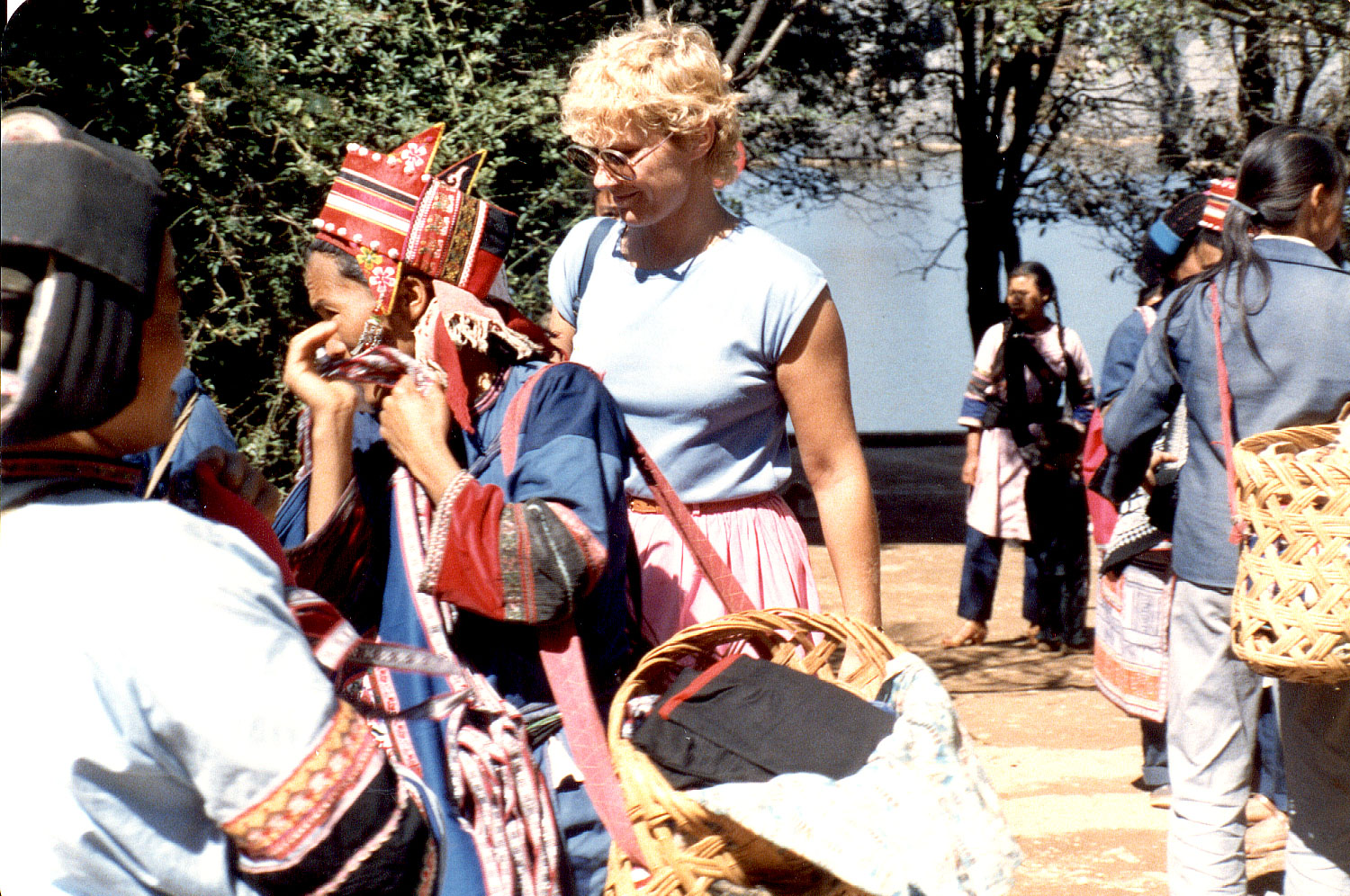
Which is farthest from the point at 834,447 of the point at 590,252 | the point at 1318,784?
the point at 1318,784

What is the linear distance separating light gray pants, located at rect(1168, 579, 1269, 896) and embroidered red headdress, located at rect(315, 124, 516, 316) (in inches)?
80.5

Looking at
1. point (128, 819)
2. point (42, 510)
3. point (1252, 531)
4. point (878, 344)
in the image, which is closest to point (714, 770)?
point (128, 819)

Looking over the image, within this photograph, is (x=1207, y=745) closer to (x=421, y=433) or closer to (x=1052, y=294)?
(x=421, y=433)

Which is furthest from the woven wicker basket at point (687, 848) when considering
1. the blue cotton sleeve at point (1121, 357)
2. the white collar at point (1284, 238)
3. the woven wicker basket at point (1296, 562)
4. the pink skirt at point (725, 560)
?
the blue cotton sleeve at point (1121, 357)

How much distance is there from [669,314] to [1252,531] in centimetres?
137

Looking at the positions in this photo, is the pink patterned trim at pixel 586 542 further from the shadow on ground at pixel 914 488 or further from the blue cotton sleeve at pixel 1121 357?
the shadow on ground at pixel 914 488

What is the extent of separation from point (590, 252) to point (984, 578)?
16.0 feet

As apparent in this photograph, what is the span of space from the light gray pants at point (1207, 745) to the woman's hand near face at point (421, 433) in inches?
83.9

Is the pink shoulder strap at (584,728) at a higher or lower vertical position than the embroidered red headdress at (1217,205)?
lower

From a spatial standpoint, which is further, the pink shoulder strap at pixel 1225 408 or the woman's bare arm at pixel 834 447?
the pink shoulder strap at pixel 1225 408

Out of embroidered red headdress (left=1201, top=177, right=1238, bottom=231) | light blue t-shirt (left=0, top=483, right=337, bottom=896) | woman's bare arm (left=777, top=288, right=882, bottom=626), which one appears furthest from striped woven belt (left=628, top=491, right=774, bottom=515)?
embroidered red headdress (left=1201, top=177, right=1238, bottom=231)

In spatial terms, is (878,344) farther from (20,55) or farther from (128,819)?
(128,819)

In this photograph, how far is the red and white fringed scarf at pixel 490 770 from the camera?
5.74 feet

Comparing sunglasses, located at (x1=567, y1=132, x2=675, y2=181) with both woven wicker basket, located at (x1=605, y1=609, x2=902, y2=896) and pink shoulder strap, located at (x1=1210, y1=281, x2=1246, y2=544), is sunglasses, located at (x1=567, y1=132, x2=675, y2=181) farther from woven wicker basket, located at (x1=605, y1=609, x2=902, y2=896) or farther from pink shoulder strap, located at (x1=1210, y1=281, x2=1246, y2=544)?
pink shoulder strap, located at (x1=1210, y1=281, x2=1246, y2=544)
